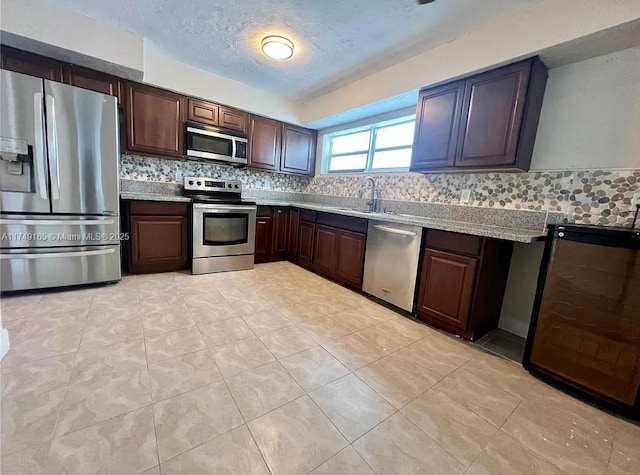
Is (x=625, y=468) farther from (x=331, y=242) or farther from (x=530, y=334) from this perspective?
(x=331, y=242)

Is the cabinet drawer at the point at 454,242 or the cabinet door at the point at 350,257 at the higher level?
the cabinet drawer at the point at 454,242

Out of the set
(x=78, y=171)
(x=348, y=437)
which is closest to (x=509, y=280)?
(x=348, y=437)

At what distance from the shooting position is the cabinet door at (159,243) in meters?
3.02

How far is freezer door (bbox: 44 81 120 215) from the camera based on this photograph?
2262mm

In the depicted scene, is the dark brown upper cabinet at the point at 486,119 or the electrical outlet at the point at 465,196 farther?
the electrical outlet at the point at 465,196

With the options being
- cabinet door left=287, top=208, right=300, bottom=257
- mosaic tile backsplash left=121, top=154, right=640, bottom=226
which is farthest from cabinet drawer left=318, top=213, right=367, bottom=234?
mosaic tile backsplash left=121, top=154, right=640, bottom=226

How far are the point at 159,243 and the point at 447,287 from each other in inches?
122

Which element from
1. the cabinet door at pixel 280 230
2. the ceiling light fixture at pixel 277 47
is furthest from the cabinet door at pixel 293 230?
the ceiling light fixture at pixel 277 47

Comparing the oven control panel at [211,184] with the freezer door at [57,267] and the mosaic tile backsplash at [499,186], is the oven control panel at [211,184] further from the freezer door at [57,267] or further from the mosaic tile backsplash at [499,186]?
the freezer door at [57,267]

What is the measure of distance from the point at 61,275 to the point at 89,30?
2237 mm

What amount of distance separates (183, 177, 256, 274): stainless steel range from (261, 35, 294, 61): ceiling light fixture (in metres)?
1.68

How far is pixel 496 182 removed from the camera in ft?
7.95

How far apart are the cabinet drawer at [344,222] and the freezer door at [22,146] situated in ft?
8.77

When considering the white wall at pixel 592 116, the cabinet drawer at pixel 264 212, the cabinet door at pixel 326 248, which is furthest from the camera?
the cabinet drawer at pixel 264 212
